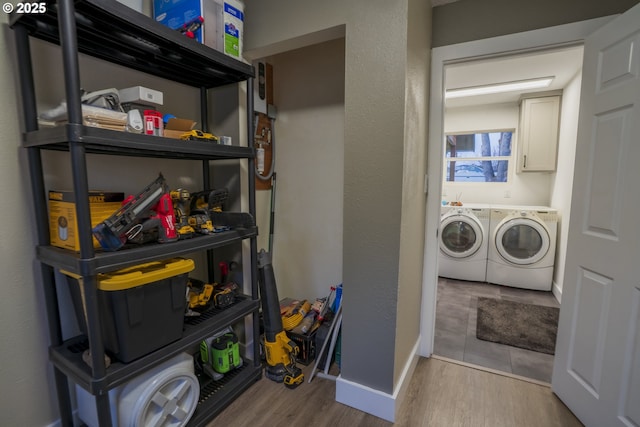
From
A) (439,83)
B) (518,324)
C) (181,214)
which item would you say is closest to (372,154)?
(439,83)

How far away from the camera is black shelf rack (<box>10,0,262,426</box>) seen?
98 cm

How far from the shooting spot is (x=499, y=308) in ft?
9.93

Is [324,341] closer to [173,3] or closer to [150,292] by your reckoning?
[150,292]

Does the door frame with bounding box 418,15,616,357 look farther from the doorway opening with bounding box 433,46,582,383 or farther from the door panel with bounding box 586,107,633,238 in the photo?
the door panel with bounding box 586,107,633,238

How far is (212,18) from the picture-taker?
143cm

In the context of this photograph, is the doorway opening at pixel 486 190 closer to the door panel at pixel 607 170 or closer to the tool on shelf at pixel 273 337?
the door panel at pixel 607 170

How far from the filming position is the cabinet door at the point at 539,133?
11.7ft

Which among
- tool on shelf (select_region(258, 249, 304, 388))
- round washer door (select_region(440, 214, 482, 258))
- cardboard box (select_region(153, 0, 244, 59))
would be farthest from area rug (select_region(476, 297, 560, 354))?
cardboard box (select_region(153, 0, 244, 59))

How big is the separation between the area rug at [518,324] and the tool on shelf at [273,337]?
163cm

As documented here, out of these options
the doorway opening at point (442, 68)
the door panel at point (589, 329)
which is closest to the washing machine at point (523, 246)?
the doorway opening at point (442, 68)

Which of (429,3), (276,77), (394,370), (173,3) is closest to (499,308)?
(394,370)

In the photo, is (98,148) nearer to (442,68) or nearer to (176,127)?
(176,127)

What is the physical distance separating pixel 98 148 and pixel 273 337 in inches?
54.4

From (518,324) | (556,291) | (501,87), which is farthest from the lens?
(501,87)
